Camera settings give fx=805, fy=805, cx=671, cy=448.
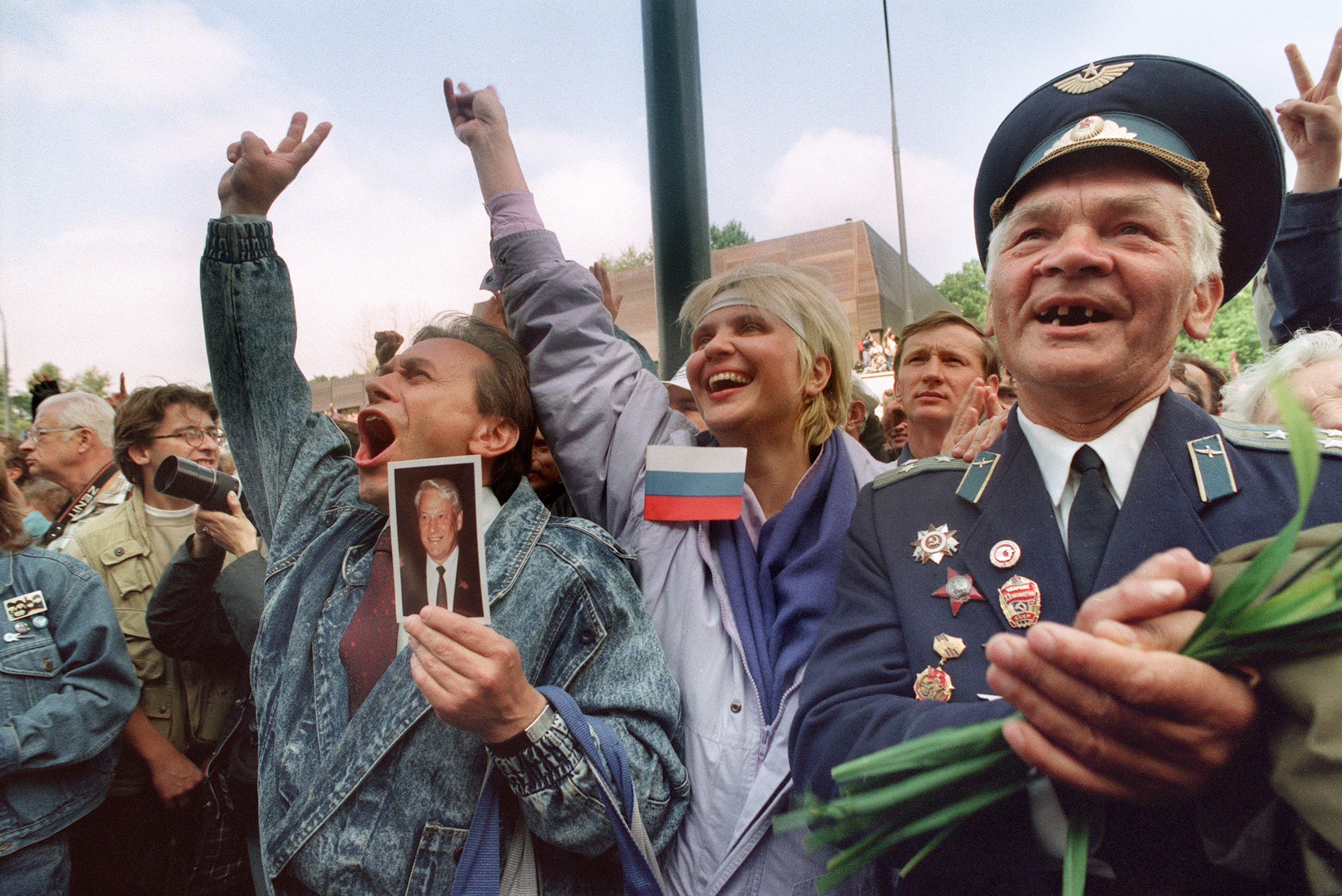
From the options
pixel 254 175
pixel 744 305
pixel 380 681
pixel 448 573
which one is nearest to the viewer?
pixel 448 573

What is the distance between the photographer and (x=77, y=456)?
12.8 feet

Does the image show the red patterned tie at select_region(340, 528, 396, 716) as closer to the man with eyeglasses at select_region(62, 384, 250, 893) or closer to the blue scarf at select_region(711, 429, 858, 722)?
the blue scarf at select_region(711, 429, 858, 722)

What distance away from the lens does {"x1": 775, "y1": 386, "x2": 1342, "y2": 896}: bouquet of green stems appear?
2.52ft

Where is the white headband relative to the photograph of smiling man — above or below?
above

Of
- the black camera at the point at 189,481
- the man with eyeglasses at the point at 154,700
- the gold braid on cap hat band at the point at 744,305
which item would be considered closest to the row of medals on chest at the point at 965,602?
the gold braid on cap hat band at the point at 744,305

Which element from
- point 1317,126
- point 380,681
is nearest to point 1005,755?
point 380,681

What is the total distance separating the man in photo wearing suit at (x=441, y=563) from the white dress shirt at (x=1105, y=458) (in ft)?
3.27

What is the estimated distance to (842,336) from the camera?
231 cm

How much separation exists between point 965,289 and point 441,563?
188 ft

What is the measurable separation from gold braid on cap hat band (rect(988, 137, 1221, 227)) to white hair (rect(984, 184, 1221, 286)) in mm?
11

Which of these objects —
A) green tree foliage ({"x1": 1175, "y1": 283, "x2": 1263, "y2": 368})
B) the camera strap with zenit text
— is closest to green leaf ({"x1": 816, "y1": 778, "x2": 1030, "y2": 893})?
the camera strap with zenit text

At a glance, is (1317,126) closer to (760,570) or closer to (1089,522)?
(1089,522)

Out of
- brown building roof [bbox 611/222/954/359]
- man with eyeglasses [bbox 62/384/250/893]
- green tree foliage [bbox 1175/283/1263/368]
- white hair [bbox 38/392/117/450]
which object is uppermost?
brown building roof [bbox 611/222/954/359]

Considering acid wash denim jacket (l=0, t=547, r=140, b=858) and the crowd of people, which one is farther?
acid wash denim jacket (l=0, t=547, r=140, b=858)
